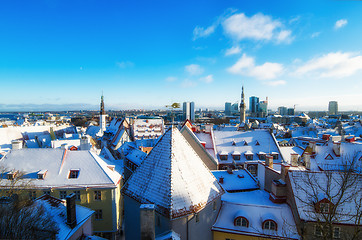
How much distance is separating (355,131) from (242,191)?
72.2m

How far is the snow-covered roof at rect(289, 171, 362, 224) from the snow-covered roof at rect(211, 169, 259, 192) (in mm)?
5698

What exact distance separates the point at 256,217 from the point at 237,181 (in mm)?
6493

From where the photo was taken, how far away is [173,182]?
502 inches

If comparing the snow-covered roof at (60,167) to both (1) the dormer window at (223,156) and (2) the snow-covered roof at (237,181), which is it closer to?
(2) the snow-covered roof at (237,181)

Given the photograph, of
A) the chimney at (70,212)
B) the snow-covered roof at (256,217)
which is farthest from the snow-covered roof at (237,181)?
the chimney at (70,212)

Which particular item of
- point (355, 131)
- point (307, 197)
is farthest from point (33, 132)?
point (355, 131)

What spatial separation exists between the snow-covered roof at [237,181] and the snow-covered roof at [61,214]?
12.6 meters

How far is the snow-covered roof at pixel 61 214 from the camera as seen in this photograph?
1244 cm

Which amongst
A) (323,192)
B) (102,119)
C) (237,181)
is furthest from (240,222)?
(102,119)

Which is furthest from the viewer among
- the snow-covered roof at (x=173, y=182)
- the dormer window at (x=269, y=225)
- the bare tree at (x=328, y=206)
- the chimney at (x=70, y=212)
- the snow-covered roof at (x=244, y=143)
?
the snow-covered roof at (x=244, y=143)

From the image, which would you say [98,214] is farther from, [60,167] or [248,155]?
[248,155]

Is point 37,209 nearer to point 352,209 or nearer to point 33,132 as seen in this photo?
point 352,209

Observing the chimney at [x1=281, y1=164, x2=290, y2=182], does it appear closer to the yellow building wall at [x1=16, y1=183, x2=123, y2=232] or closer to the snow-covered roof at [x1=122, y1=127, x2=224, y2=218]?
the snow-covered roof at [x1=122, y1=127, x2=224, y2=218]

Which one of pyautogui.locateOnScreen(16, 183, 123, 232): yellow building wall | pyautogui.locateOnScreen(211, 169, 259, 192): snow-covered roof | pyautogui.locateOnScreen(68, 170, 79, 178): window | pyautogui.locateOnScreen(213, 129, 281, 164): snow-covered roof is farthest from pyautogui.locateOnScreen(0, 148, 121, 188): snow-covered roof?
pyautogui.locateOnScreen(213, 129, 281, 164): snow-covered roof
